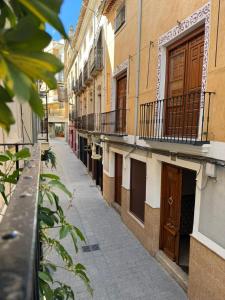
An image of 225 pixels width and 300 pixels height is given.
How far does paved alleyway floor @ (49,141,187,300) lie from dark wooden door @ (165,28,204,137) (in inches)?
133

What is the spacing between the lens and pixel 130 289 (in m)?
5.50

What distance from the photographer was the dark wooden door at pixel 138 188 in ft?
24.8

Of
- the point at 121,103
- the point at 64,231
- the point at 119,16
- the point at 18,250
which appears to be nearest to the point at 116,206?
the point at 121,103

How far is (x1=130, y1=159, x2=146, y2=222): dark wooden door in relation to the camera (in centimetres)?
757

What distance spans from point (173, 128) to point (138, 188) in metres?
2.83

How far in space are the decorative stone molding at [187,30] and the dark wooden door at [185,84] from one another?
17cm

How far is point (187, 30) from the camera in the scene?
4.96 metres

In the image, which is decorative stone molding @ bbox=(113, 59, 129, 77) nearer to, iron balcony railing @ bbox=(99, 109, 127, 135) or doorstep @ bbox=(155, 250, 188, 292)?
iron balcony railing @ bbox=(99, 109, 127, 135)

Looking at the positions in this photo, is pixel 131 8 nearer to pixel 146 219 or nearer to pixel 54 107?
pixel 146 219

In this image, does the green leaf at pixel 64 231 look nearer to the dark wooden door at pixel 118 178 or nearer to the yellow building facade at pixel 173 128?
the yellow building facade at pixel 173 128

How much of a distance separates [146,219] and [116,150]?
3.39 metres

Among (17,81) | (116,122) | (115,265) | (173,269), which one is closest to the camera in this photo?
(17,81)

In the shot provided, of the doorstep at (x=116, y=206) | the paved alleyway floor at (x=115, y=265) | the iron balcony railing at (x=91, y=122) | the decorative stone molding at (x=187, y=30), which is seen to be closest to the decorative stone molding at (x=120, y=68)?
the decorative stone molding at (x=187, y=30)

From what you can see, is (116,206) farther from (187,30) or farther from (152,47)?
(187,30)
